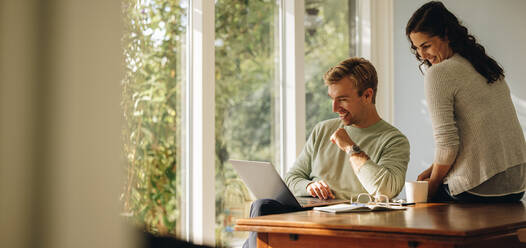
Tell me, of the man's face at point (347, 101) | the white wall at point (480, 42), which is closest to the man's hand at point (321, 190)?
the man's face at point (347, 101)

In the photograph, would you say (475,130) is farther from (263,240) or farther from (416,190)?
(263,240)

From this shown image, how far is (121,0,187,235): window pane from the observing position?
2.17m

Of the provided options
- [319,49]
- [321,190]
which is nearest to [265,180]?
[321,190]

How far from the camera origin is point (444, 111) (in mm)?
1751

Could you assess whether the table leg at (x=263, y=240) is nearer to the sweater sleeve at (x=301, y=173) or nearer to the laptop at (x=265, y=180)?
the laptop at (x=265, y=180)

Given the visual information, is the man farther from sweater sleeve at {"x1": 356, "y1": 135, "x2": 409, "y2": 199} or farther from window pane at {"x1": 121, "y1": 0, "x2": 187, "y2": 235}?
window pane at {"x1": 121, "y1": 0, "x2": 187, "y2": 235}

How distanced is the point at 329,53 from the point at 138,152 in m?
1.74

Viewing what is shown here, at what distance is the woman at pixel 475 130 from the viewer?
1.74m

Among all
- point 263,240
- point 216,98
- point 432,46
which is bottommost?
point 263,240

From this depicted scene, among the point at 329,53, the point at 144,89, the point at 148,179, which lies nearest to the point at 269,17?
A: the point at 329,53

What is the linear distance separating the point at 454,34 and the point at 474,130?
1.21ft

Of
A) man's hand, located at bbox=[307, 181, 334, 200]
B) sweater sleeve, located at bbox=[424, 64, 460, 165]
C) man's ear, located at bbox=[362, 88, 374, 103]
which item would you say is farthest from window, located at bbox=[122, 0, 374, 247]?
sweater sleeve, located at bbox=[424, 64, 460, 165]

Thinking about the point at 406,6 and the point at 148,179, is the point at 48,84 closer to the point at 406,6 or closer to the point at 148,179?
the point at 148,179

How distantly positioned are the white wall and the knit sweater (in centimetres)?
147
